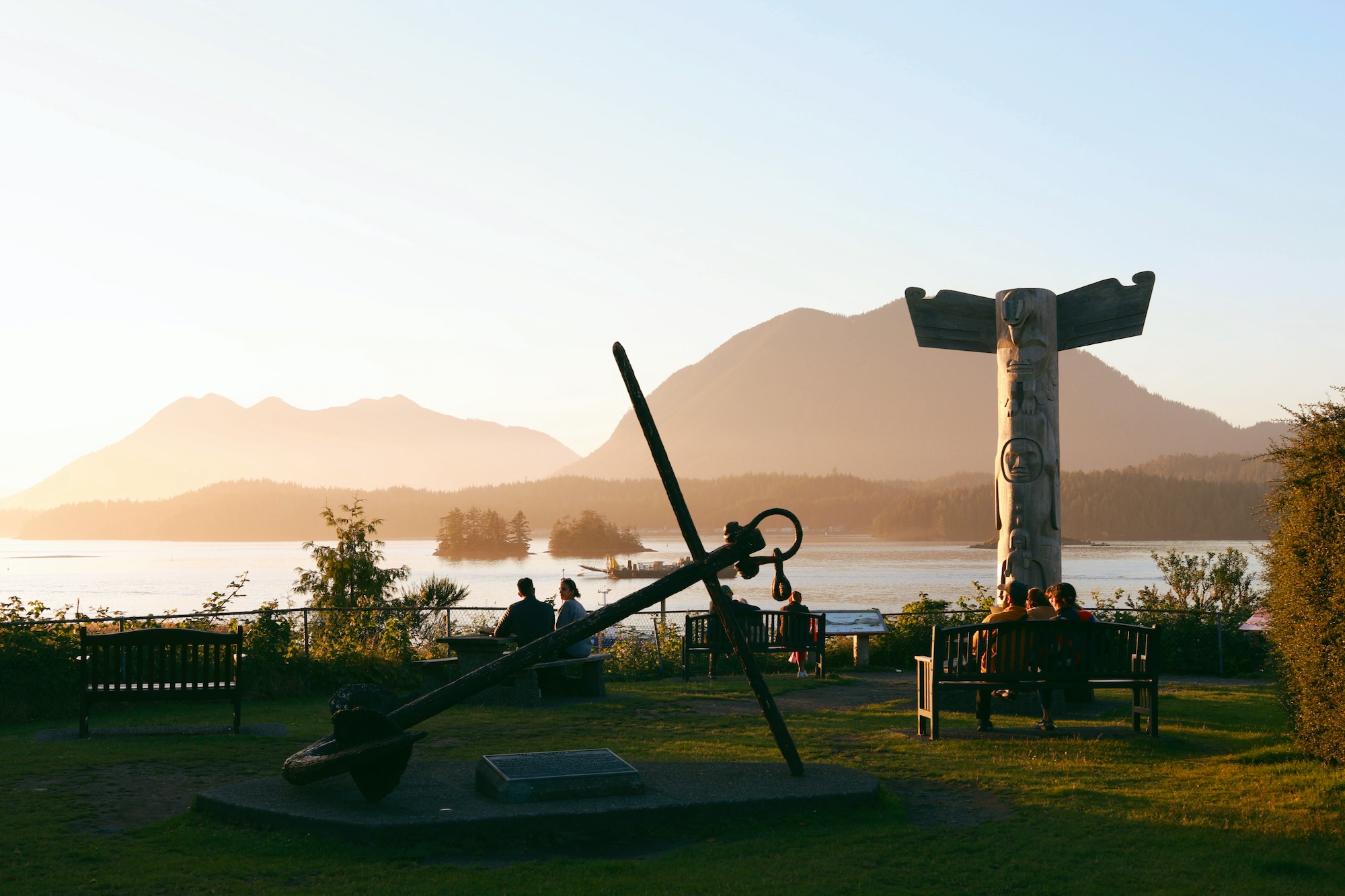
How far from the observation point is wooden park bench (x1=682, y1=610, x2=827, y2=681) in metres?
13.9

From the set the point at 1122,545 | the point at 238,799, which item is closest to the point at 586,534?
the point at 1122,545

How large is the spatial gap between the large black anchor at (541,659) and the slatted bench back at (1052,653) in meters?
2.42

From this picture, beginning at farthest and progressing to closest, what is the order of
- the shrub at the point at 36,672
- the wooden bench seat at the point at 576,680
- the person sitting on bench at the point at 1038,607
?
the wooden bench seat at the point at 576,680 < the shrub at the point at 36,672 < the person sitting on bench at the point at 1038,607

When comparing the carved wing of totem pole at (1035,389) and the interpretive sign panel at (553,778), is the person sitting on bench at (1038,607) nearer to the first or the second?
the carved wing of totem pole at (1035,389)

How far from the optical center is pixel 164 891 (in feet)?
16.3

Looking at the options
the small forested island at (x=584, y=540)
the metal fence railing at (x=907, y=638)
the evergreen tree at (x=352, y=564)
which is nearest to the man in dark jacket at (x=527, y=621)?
the metal fence railing at (x=907, y=638)

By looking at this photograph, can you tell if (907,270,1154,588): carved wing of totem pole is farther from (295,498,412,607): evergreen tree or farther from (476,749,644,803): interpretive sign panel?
(295,498,412,607): evergreen tree

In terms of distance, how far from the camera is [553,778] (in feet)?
20.9

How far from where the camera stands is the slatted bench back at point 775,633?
547 inches

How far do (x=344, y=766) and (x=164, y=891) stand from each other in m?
1.25

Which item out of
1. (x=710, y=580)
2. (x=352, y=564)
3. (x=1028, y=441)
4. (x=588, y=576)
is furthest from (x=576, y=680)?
(x=588, y=576)

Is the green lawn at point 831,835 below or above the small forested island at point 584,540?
below

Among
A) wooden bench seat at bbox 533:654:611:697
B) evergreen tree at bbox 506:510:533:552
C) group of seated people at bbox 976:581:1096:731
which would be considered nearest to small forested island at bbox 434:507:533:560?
evergreen tree at bbox 506:510:533:552

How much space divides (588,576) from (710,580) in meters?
107
